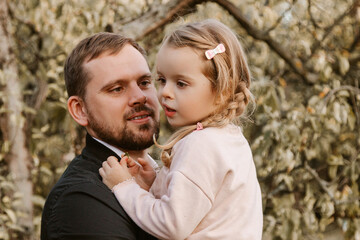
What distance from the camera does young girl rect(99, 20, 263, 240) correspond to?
1588 mm

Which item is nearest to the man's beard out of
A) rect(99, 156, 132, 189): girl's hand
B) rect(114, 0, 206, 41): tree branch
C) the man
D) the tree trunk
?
the man

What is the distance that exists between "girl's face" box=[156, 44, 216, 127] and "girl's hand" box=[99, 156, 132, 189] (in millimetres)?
260

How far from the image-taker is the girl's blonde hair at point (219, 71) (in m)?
1.72

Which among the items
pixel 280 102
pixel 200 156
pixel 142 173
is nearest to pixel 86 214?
pixel 142 173

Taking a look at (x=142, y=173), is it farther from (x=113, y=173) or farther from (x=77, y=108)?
(x=77, y=108)

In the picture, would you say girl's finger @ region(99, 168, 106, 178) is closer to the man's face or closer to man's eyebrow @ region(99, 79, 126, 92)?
the man's face

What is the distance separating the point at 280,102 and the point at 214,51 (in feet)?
8.33

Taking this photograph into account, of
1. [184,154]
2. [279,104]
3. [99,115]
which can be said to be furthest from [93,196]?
[279,104]

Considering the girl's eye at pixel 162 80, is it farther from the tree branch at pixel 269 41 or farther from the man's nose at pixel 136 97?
the tree branch at pixel 269 41

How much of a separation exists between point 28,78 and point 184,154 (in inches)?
128

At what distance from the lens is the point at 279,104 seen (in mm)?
4082

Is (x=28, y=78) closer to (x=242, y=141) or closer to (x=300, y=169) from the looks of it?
(x=300, y=169)

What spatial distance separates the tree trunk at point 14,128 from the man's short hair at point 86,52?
176 cm

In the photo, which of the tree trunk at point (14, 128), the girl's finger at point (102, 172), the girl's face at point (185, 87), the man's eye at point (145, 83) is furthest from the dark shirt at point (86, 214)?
the tree trunk at point (14, 128)
